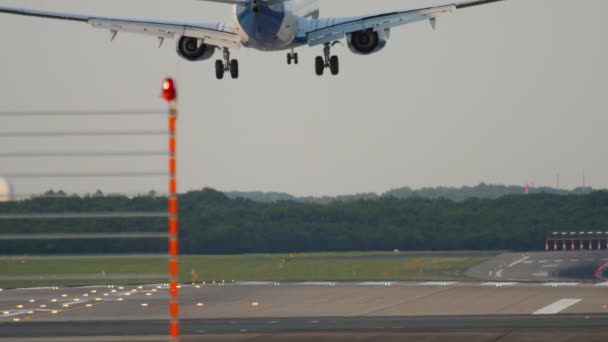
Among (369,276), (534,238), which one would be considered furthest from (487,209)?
(369,276)

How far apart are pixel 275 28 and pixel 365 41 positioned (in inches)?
295

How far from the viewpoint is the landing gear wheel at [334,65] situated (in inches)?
2552

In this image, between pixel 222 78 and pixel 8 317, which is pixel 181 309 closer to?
pixel 8 317

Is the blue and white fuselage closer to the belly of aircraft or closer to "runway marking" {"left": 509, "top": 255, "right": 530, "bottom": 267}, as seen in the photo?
the belly of aircraft

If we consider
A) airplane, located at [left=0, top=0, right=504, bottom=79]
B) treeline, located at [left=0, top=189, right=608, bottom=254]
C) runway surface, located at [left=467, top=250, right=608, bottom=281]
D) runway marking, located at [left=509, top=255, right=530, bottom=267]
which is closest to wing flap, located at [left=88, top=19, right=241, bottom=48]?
airplane, located at [left=0, top=0, right=504, bottom=79]

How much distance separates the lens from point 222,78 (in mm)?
66438

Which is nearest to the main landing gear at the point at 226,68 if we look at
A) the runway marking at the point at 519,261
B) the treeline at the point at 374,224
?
the runway marking at the point at 519,261

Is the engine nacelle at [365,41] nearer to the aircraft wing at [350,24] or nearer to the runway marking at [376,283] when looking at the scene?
the aircraft wing at [350,24]

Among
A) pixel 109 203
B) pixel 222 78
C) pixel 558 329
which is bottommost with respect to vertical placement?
pixel 558 329

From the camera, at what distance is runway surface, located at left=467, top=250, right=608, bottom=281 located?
72500 mm

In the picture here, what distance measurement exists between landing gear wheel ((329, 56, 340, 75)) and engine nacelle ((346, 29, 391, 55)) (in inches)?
77.1

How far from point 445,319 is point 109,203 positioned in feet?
81.0

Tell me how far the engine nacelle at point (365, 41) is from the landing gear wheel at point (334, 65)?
1.96m

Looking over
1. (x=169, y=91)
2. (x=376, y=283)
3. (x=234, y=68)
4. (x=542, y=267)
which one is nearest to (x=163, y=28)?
(x=234, y=68)
